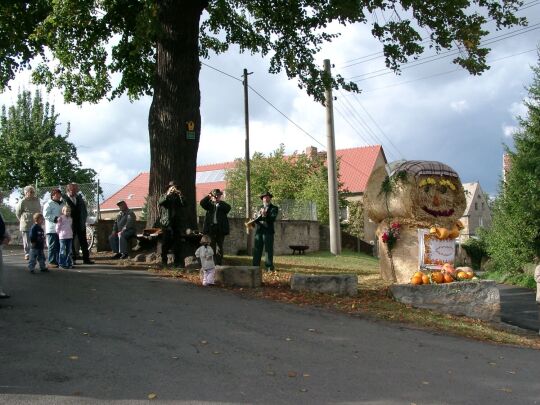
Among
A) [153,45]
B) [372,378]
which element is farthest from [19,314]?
[153,45]

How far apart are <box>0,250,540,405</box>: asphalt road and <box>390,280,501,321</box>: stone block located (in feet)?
7.59

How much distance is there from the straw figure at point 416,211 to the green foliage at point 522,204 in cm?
892

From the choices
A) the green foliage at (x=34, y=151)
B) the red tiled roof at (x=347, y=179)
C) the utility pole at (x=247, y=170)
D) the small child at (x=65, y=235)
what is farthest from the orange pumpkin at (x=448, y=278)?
the red tiled roof at (x=347, y=179)

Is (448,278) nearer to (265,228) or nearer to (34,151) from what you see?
(265,228)

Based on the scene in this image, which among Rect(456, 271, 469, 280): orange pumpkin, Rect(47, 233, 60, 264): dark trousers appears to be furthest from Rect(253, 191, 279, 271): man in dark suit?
Rect(47, 233, 60, 264): dark trousers

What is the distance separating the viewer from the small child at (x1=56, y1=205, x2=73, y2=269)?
464 inches

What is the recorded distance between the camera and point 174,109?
Result: 43.0ft

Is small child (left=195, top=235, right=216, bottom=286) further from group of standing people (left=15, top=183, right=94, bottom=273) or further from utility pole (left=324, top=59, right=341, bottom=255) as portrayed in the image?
utility pole (left=324, top=59, right=341, bottom=255)

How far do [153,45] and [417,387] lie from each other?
12650 millimetres

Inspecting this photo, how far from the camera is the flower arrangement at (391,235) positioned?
13.2 meters

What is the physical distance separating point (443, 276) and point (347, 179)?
39.3 metres

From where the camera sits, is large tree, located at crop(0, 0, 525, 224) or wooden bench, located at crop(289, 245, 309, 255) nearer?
large tree, located at crop(0, 0, 525, 224)

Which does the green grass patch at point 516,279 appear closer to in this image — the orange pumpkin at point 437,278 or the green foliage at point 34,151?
the orange pumpkin at point 437,278

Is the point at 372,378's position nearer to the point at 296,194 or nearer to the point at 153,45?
the point at 153,45
